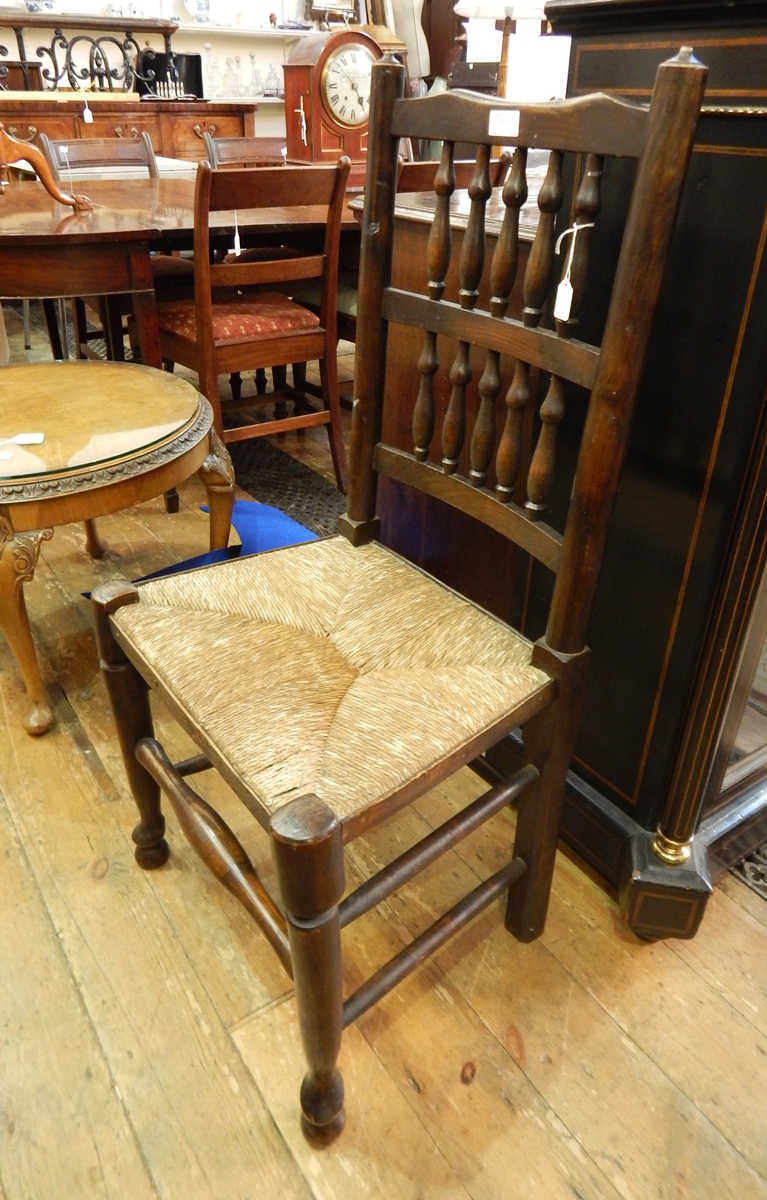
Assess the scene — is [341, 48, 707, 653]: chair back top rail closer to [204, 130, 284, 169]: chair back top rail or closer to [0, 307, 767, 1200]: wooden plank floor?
[0, 307, 767, 1200]: wooden plank floor

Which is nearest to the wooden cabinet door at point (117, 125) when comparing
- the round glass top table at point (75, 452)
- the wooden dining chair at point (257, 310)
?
the wooden dining chair at point (257, 310)

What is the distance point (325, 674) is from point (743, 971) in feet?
2.51

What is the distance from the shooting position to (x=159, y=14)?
4.65 meters

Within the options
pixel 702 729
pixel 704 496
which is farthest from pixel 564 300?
pixel 702 729

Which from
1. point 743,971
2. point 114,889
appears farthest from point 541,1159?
point 114,889

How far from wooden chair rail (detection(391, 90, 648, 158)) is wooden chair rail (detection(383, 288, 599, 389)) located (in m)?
0.18

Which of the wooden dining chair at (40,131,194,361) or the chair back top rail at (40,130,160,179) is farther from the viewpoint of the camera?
the chair back top rail at (40,130,160,179)

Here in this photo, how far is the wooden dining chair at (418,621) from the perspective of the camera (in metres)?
0.75

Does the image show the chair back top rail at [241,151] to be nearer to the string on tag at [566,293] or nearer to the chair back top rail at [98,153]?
the chair back top rail at [98,153]

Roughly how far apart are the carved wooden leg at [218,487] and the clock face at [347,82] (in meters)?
2.55

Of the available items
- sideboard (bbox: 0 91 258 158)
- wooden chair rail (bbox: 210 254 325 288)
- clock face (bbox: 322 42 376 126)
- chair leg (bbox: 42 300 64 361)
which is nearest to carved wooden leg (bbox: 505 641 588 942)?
wooden chair rail (bbox: 210 254 325 288)

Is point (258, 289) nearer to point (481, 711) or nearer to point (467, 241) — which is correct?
point (467, 241)

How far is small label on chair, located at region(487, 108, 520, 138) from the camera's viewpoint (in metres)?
0.83

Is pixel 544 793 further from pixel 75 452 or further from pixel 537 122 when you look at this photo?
pixel 75 452
